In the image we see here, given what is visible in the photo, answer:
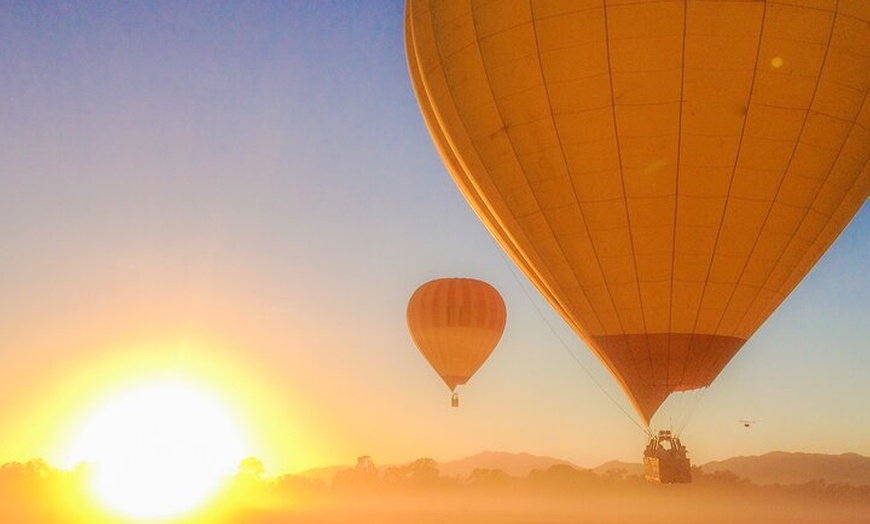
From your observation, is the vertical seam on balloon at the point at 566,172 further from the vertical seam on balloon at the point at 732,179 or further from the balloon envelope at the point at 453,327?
the balloon envelope at the point at 453,327

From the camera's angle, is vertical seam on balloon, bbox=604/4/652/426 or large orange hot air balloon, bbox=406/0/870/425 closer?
large orange hot air balloon, bbox=406/0/870/425

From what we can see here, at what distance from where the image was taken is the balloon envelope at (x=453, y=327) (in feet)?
115

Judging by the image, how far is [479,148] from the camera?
16516 millimetres

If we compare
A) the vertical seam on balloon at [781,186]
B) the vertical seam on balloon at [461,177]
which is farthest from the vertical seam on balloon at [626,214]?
the vertical seam on balloon at [781,186]

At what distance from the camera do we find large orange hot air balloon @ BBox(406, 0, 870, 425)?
14016 millimetres

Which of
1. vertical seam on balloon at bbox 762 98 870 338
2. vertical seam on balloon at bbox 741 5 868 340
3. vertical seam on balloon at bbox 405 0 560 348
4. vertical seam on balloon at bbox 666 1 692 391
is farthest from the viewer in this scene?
vertical seam on balloon at bbox 405 0 560 348

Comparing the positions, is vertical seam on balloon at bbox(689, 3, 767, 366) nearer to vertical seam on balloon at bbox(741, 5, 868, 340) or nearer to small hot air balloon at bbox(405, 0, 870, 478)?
small hot air balloon at bbox(405, 0, 870, 478)

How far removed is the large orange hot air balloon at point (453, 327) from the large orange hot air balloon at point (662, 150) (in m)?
18.5

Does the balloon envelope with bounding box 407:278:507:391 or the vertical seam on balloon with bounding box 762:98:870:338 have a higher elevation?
the balloon envelope with bounding box 407:278:507:391

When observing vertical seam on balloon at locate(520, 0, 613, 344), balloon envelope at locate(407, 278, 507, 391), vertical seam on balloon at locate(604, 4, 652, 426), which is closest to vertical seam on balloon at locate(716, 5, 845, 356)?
vertical seam on balloon at locate(604, 4, 652, 426)

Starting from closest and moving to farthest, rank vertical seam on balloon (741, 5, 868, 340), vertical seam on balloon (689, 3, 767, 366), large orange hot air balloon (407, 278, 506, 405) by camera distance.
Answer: vertical seam on balloon (689, 3, 767, 366)
vertical seam on balloon (741, 5, 868, 340)
large orange hot air balloon (407, 278, 506, 405)

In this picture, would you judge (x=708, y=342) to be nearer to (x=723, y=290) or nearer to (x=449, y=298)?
(x=723, y=290)

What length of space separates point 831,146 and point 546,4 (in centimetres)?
598

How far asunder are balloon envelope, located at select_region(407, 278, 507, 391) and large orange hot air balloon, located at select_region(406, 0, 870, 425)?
18.5m
